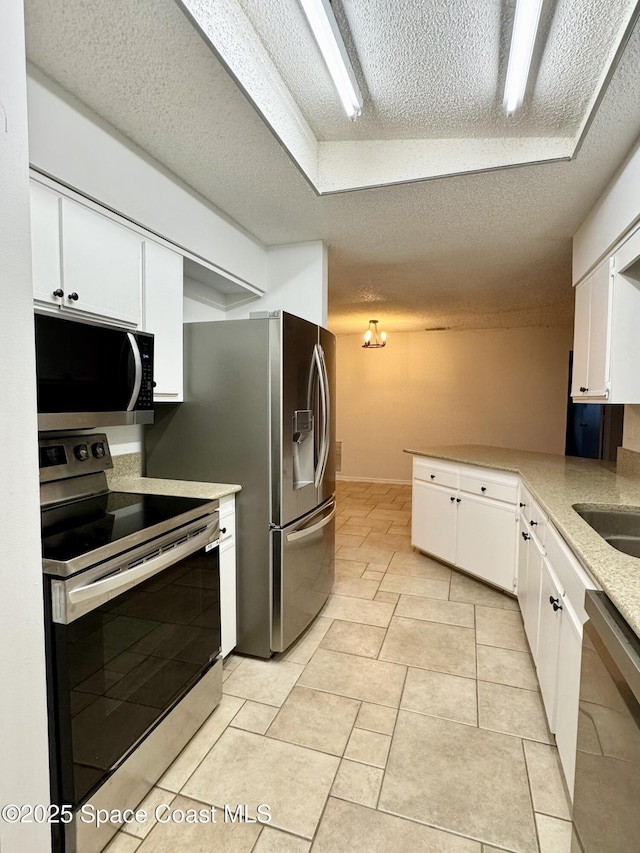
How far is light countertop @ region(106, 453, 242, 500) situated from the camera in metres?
1.97

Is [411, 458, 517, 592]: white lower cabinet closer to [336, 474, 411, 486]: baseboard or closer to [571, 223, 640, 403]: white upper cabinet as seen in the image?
[571, 223, 640, 403]: white upper cabinet

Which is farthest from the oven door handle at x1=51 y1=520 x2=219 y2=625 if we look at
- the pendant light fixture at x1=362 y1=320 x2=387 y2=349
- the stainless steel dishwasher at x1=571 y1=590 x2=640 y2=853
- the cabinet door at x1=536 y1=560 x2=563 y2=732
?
the pendant light fixture at x1=362 y1=320 x2=387 y2=349

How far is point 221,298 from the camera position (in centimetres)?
297

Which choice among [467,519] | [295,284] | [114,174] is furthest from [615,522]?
[114,174]

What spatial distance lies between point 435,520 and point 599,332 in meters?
1.83

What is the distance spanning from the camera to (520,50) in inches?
52.3

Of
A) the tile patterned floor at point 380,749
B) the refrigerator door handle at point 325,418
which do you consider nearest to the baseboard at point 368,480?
the tile patterned floor at point 380,749

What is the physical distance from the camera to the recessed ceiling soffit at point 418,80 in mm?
1319

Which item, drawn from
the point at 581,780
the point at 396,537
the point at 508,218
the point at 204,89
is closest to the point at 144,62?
the point at 204,89

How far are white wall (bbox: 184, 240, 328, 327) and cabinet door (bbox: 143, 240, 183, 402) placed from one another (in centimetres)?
65

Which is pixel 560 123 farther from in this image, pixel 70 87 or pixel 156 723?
pixel 156 723

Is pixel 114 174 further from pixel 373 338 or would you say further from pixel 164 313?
pixel 373 338

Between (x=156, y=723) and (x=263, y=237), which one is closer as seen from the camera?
(x=156, y=723)

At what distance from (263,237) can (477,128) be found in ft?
4.59
